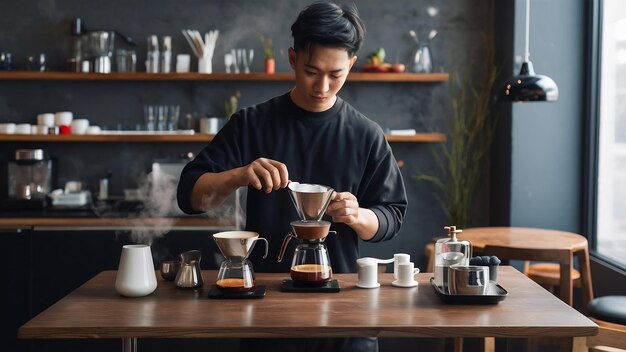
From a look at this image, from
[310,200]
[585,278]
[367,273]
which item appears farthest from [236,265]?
[585,278]

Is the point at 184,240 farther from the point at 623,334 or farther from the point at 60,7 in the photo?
the point at 623,334

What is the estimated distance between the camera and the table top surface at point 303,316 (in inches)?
70.7

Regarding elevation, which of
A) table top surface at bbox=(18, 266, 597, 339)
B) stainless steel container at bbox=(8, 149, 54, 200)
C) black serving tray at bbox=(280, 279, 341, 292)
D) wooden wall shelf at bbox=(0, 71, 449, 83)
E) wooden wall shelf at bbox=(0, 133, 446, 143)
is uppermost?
wooden wall shelf at bbox=(0, 71, 449, 83)

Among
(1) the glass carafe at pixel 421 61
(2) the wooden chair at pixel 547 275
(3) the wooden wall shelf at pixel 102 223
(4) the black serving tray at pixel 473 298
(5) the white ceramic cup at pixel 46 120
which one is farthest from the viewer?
(1) the glass carafe at pixel 421 61

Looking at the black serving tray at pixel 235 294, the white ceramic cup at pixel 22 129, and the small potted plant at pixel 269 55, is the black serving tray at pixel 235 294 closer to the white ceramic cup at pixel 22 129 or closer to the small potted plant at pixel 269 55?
the small potted plant at pixel 269 55

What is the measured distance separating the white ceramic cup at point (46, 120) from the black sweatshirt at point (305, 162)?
2832 millimetres

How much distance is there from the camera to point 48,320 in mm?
1858

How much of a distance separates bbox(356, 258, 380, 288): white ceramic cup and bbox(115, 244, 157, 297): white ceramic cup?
0.59 m

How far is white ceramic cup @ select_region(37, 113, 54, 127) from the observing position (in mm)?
4906

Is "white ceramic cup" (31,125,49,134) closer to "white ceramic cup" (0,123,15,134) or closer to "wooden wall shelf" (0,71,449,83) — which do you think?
"white ceramic cup" (0,123,15,134)

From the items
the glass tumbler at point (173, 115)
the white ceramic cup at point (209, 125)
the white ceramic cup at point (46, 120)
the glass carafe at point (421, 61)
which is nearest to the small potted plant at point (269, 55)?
the white ceramic cup at point (209, 125)

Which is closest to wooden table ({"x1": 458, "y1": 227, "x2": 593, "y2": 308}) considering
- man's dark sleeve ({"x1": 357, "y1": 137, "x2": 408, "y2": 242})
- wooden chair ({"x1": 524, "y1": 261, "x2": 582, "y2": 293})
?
wooden chair ({"x1": 524, "y1": 261, "x2": 582, "y2": 293})

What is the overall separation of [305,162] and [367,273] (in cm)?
41

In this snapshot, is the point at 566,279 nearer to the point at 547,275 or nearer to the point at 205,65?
the point at 547,275
